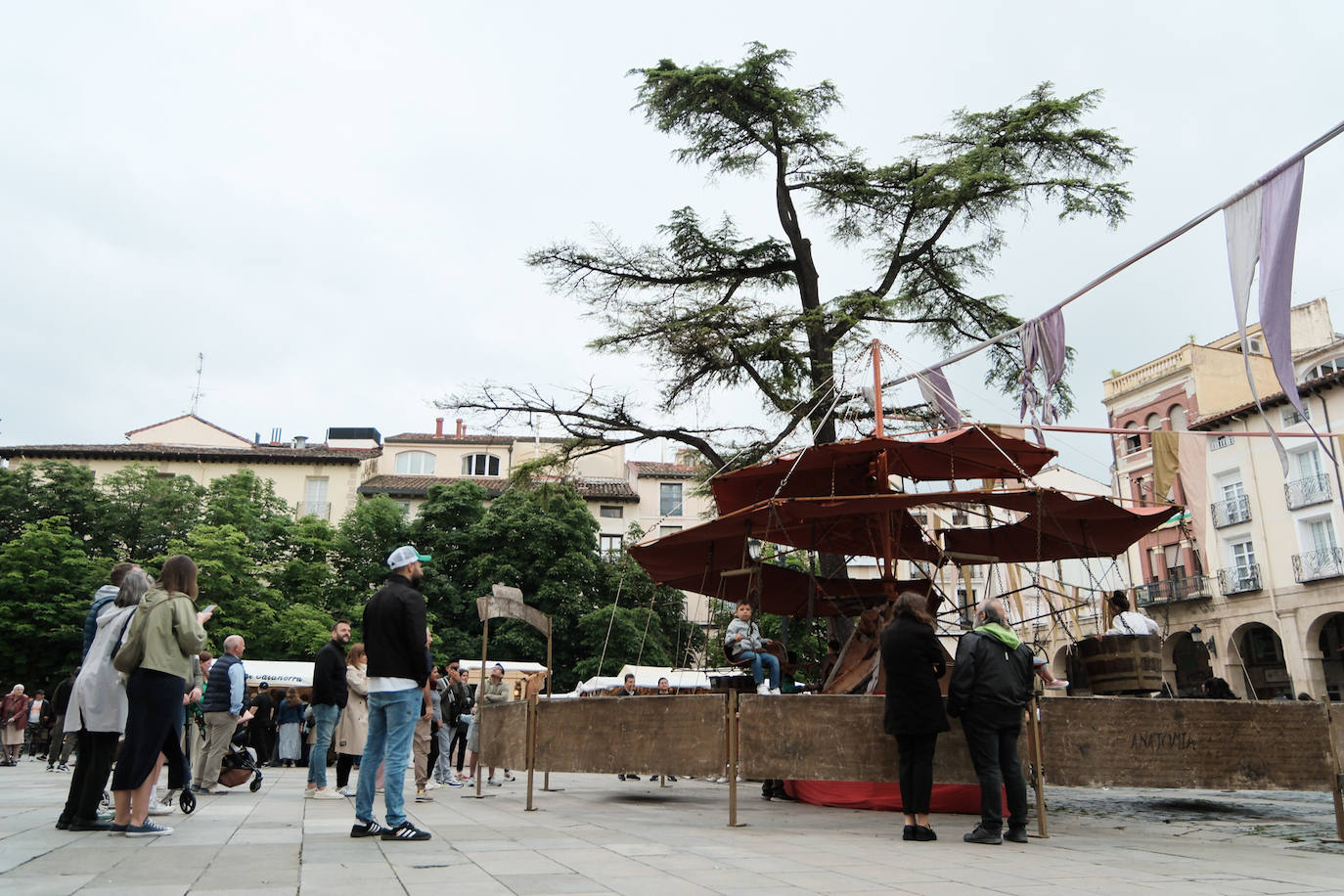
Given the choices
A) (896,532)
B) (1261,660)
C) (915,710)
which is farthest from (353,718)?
(1261,660)

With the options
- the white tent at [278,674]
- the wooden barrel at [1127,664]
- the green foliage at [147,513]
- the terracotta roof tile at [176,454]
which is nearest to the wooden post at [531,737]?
the wooden barrel at [1127,664]

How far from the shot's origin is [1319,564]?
32.1 metres

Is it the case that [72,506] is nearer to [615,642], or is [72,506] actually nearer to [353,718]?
[615,642]

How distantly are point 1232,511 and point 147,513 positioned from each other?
44504mm

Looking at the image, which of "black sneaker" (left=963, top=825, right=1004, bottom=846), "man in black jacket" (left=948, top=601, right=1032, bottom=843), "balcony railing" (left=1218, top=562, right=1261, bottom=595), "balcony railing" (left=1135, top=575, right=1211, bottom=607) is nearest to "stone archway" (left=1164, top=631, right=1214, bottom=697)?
"balcony railing" (left=1135, top=575, right=1211, bottom=607)

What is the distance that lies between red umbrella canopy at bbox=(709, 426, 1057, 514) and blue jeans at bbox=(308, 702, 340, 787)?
5.36m

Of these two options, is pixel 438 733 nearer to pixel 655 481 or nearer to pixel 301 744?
pixel 301 744

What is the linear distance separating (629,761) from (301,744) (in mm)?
17024

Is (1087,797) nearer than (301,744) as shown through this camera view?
Yes

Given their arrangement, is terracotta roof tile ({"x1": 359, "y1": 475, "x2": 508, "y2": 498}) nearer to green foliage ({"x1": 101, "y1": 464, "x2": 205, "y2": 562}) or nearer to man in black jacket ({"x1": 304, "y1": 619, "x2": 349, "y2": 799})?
green foliage ({"x1": 101, "y1": 464, "x2": 205, "y2": 562})

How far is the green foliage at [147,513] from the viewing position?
42438 millimetres

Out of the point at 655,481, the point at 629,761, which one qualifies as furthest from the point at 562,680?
the point at 629,761

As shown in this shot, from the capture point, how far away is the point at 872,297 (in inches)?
667

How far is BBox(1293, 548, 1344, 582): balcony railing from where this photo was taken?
31.3 m
